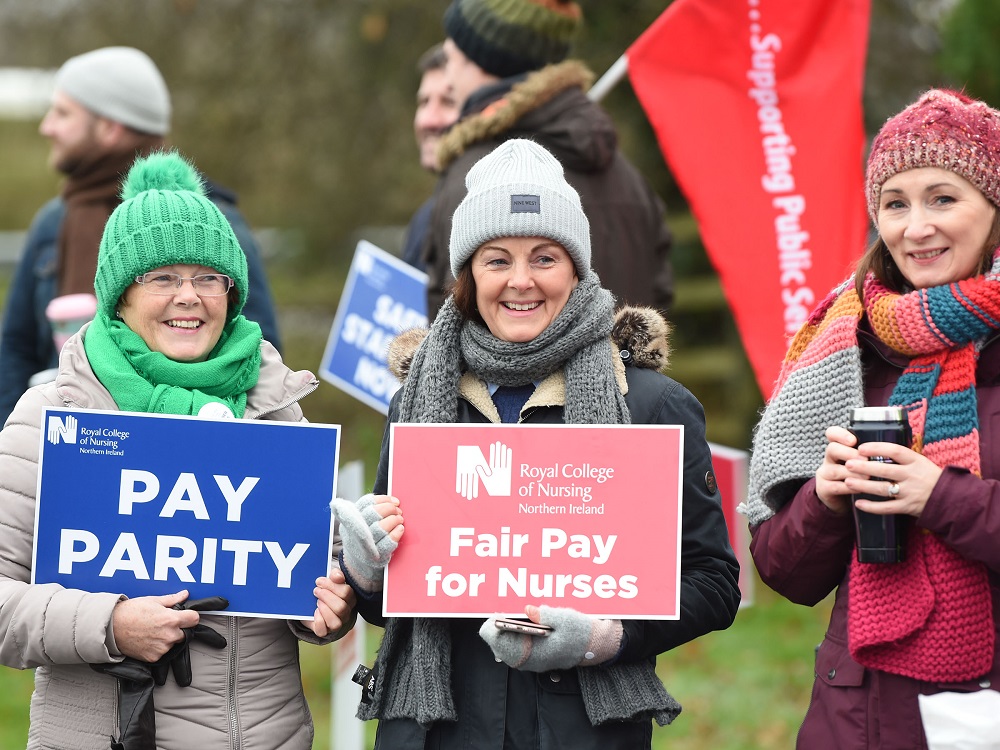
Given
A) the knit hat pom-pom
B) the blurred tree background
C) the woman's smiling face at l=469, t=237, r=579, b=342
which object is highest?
the blurred tree background

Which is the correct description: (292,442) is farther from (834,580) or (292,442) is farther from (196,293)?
(834,580)

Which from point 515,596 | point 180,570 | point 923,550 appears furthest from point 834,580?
point 180,570

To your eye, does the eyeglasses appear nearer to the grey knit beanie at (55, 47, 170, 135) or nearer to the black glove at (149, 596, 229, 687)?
the black glove at (149, 596, 229, 687)

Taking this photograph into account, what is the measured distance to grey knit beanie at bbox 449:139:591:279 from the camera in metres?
3.42

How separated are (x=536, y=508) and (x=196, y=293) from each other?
42.1 inches

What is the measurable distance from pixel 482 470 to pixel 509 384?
0.84 ft

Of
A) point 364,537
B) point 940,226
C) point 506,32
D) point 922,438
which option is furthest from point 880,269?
point 506,32

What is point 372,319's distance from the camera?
5859 mm

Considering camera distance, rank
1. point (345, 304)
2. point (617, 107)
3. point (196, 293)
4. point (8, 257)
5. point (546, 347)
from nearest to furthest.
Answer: point (546, 347), point (196, 293), point (345, 304), point (617, 107), point (8, 257)

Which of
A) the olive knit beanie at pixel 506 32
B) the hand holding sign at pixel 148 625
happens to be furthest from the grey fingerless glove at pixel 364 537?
the olive knit beanie at pixel 506 32

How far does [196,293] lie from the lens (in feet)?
12.0

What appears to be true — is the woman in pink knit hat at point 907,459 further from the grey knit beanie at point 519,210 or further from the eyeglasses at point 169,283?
the eyeglasses at point 169,283

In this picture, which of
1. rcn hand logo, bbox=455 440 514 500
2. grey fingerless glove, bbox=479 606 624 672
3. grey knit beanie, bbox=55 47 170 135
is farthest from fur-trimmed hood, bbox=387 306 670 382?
grey knit beanie, bbox=55 47 170 135

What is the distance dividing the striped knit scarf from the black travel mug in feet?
0.32
